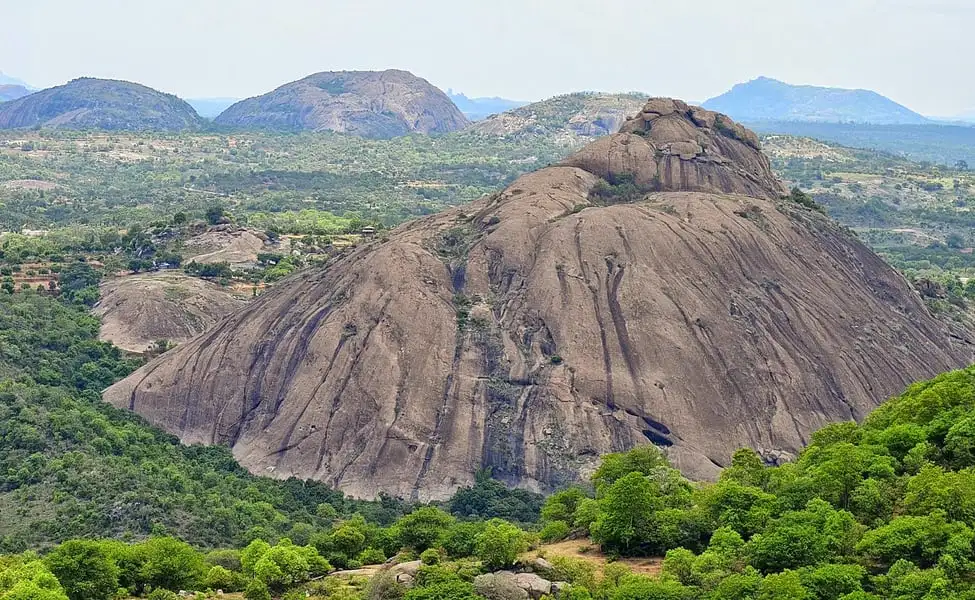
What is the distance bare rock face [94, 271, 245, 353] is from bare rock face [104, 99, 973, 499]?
52.6 ft

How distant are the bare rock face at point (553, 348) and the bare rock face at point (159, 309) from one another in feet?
52.6

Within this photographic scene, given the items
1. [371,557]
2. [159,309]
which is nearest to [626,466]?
[371,557]

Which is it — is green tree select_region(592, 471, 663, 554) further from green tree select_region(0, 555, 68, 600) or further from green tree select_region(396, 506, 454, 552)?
green tree select_region(0, 555, 68, 600)

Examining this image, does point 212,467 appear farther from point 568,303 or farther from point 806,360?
point 806,360

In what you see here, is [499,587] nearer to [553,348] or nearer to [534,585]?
[534,585]

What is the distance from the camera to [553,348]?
221 ft

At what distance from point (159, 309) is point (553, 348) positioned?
4054 centimetres

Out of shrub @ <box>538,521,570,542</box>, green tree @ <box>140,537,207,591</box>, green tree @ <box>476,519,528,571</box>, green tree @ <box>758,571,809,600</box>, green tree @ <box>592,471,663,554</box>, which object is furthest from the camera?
shrub @ <box>538,521,570,542</box>

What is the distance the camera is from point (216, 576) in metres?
43.5

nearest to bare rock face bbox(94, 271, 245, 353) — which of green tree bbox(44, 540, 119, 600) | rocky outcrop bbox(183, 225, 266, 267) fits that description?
rocky outcrop bbox(183, 225, 266, 267)

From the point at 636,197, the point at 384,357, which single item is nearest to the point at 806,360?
the point at 636,197

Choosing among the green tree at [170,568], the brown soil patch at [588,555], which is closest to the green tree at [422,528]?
the brown soil patch at [588,555]

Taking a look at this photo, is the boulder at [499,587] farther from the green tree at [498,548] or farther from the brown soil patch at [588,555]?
the brown soil patch at [588,555]

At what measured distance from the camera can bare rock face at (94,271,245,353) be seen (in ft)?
303
